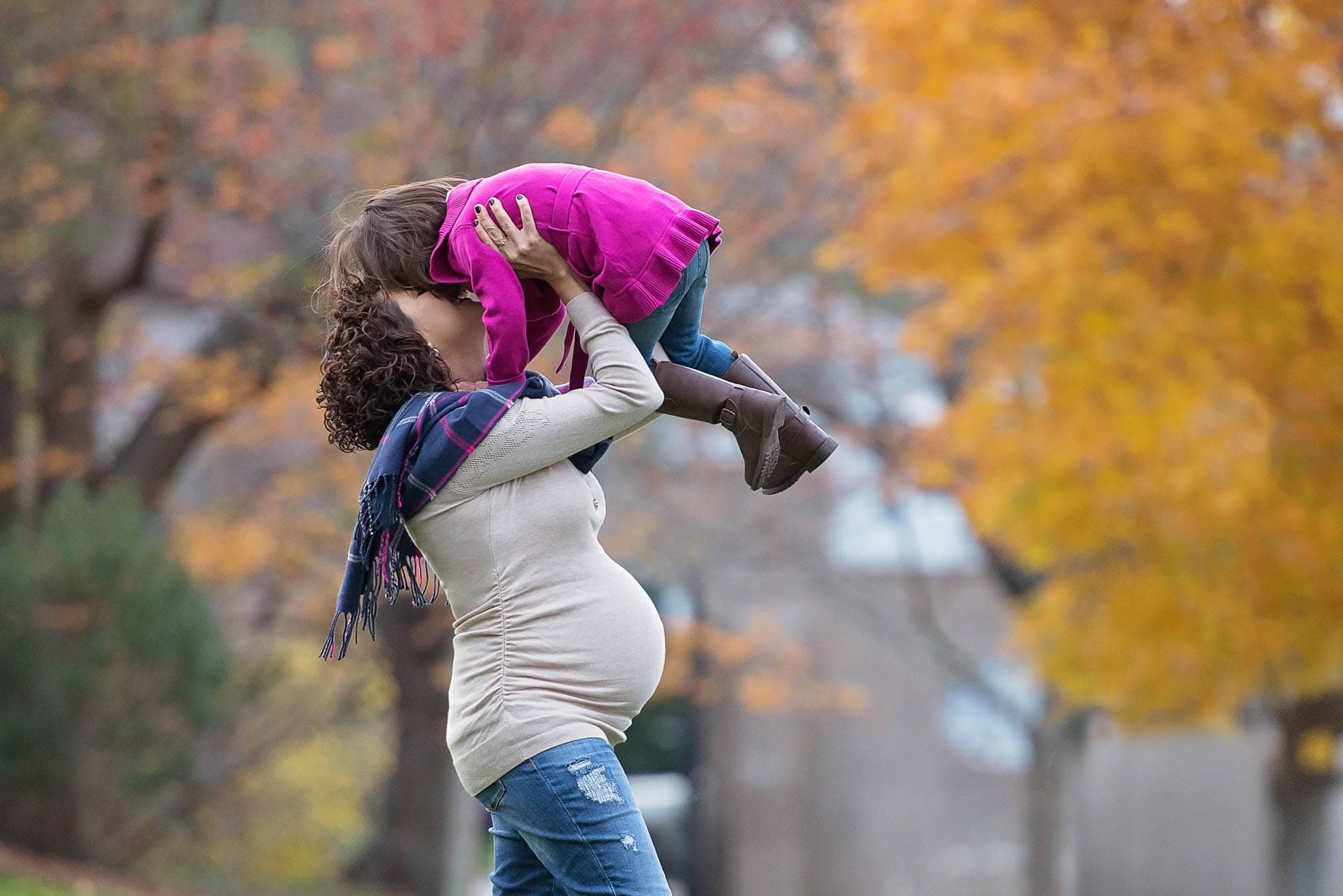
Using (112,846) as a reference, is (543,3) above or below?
above

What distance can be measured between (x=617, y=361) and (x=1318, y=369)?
4.69m

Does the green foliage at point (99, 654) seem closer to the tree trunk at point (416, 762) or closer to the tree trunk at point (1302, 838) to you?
the tree trunk at point (416, 762)

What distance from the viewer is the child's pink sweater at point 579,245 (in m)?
2.30

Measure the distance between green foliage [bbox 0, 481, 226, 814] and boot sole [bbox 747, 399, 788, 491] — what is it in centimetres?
647

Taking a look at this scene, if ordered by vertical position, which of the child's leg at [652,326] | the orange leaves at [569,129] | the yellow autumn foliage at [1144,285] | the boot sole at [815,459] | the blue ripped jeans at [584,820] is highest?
the orange leaves at [569,129]

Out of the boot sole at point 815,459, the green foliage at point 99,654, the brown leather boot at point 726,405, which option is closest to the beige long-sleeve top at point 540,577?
the brown leather boot at point 726,405

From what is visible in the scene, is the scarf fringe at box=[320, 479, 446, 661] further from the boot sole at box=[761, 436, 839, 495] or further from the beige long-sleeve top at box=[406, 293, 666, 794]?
the boot sole at box=[761, 436, 839, 495]

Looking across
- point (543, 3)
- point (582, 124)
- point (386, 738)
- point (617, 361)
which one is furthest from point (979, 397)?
point (386, 738)

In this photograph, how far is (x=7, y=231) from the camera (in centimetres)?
805

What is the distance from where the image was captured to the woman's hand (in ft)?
7.51

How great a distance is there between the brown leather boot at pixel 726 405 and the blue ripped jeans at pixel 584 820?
0.58 meters

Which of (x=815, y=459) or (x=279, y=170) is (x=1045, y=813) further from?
(x=815, y=459)

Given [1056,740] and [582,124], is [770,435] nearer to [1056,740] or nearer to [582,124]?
[582,124]

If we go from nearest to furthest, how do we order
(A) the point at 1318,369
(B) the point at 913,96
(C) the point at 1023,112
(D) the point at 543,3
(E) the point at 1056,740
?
1. (A) the point at 1318,369
2. (C) the point at 1023,112
3. (B) the point at 913,96
4. (D) the point at 543,3
5. (E) the point at 1056,740
